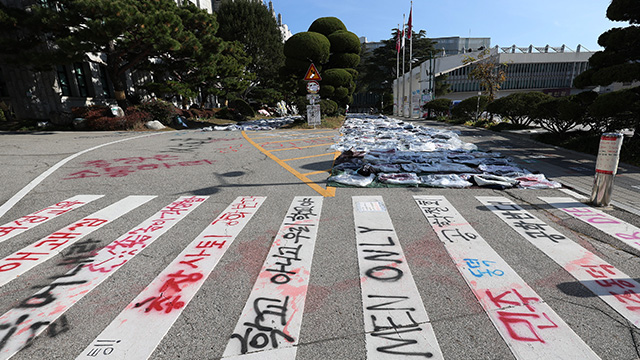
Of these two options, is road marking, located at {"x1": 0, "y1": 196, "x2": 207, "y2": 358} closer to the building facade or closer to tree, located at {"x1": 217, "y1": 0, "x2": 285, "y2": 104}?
tree, located at {"x1": 217, "y1": 0, "x2": 285, "y2": 104}

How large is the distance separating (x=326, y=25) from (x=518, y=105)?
15706 mm

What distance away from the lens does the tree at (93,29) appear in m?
13.4

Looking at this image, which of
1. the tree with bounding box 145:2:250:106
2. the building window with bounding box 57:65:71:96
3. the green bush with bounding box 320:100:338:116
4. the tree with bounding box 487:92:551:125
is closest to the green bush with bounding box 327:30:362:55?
the green bush with bounding box 320:100:338:116

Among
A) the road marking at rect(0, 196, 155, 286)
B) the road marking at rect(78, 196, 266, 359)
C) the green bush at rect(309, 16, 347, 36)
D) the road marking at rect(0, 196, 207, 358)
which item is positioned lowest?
the road marking at rect(78, 196, 266, 359)

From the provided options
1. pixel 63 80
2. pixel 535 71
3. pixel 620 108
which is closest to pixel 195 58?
pixel 63 80

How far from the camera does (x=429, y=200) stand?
5.36 meters

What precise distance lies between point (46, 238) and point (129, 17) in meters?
13.8

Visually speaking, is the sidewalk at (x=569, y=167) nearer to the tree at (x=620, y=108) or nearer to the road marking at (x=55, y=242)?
the tree at (x=620, y=108)

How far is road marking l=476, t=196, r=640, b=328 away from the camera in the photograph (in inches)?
101

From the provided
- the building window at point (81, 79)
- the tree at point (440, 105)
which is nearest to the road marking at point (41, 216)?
the building window at point (81, 79)

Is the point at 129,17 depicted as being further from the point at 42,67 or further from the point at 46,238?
the point at 46,238

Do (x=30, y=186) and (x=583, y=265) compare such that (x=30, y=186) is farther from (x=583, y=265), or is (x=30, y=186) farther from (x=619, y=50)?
(x=619, y=50)

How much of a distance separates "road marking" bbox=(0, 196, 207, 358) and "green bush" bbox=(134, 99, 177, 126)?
16.2 m

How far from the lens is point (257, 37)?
33000 mm
